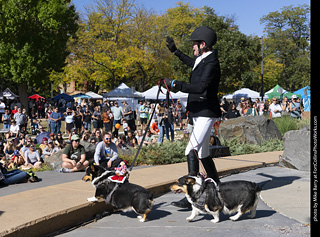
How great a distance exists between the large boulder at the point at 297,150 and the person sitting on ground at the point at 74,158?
440 centimetres

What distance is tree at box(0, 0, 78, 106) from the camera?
31.2 meters

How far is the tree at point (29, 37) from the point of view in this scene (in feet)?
102

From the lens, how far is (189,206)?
18.5 feet

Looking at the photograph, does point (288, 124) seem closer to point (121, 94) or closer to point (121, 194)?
point (121, 194)

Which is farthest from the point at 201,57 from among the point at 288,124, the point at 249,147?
the point at 288,124

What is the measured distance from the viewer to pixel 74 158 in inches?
397

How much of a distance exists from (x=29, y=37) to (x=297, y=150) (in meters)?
26.6

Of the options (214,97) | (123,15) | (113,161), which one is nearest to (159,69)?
(123,15)

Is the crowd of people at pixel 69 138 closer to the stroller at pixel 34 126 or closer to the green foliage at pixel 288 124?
the stroller at pixel 34 126

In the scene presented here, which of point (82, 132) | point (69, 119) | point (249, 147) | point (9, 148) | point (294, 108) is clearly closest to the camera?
point (249, 147)

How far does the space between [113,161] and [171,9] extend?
51145mm

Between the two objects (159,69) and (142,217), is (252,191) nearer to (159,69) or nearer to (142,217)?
(142,217)

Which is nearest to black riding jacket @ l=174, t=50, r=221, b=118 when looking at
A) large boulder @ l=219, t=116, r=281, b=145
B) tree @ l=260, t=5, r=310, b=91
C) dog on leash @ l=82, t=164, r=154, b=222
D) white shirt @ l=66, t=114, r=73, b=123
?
dog on leash @ l=82, t=164, r=154, b=222

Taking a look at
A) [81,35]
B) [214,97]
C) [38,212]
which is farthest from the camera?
[81,35]
